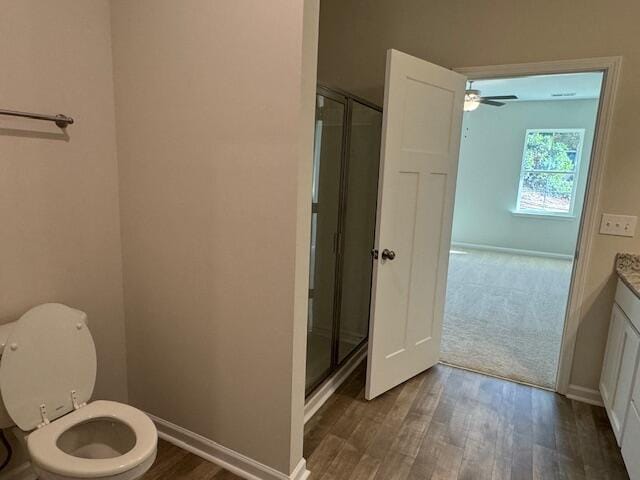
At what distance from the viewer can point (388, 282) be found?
235cm

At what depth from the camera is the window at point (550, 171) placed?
6.55 meters

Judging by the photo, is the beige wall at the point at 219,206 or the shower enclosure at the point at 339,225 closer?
the beige wall at the point at 219,206

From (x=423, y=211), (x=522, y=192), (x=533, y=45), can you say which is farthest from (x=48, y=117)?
(x=522, y=192)

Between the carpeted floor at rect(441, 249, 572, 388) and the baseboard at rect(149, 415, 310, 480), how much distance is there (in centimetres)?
168

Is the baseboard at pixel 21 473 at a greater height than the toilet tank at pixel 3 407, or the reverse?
the toilet tank at pixel 3 407

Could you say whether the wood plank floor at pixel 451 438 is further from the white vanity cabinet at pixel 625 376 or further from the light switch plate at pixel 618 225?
the light switch plate at pixel 618 225

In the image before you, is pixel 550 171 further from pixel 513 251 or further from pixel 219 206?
pixel 219 206

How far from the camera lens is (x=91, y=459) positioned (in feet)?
4.56

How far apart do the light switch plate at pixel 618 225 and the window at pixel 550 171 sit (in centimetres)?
495

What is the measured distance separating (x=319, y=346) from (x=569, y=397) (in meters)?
1.63

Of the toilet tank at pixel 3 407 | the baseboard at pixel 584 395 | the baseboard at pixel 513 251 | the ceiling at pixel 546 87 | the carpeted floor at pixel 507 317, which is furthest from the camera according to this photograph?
the baseboard at pixel 513 251

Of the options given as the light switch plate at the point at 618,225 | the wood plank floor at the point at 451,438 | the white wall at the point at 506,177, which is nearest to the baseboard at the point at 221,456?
the wood plank floor at the point at 451,438

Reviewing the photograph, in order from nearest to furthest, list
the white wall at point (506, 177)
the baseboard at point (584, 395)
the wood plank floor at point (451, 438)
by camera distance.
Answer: the wood plank floor at point (451, 438)
the baseboard at point (584, 395)
the white wall at point (506, 177)

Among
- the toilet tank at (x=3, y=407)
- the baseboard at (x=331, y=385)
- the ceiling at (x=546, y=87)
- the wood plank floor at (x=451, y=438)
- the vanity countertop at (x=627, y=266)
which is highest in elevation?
the ceiling at (x=546, y=87)
